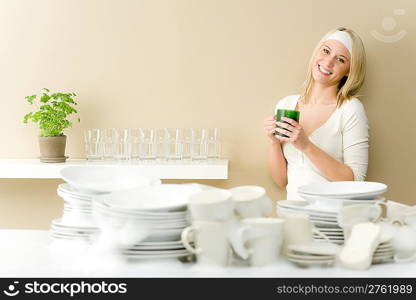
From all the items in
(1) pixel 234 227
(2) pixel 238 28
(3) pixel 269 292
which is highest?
(2) pixel 238 28

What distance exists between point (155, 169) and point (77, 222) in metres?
1.37

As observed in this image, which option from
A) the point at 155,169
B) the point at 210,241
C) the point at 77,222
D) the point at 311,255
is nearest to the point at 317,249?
the point at 311,255

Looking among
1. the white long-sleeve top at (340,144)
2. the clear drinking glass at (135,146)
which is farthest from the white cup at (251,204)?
the clear drinking glass at (135,146)

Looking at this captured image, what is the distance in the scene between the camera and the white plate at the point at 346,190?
1.34m

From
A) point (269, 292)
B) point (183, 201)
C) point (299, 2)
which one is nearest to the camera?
point (269, 292)

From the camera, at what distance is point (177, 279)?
1099 millimetres

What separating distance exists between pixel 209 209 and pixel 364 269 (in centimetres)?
37

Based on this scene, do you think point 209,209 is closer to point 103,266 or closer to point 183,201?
point 183,201

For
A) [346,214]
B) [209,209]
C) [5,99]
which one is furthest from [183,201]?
[5,99]

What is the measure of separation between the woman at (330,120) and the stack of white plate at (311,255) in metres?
1.44

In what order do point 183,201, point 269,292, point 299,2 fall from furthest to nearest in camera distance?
point 299,2 → point 183,201 → point 269,292

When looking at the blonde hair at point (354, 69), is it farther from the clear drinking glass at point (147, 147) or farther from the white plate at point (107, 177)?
the white plate at point (107, 177)

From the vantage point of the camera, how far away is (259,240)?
1.18 metres

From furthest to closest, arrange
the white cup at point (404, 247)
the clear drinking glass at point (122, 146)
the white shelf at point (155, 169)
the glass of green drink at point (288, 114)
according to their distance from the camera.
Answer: the clear drinking glass at point (122, 146) → the white shelf at point (155, 169) → the glass of green drink at point (288, 114) → the white cup at point (404, 247)
